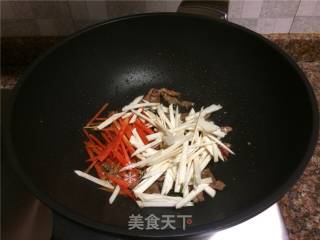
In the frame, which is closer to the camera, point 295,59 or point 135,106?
point 135,106

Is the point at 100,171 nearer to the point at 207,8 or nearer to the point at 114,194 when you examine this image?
the point at 114,194

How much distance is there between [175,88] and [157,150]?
24cm

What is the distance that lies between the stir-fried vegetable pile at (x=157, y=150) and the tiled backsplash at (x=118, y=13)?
0.94ft

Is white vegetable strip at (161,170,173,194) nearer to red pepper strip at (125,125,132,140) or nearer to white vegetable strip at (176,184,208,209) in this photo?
white vegetable strip at (176,184,208,209)

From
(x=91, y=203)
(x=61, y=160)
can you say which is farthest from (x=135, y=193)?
(x=61, y=160)

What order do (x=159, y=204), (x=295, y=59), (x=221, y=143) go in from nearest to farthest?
(x=159, y=204) → (x=221, y=143) → (x=295, y=59)

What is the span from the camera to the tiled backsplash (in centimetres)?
107

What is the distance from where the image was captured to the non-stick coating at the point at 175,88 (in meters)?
0.80

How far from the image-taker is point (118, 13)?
1.10 meters

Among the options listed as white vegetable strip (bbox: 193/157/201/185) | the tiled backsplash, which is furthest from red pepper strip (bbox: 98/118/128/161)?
the tiled backsplash

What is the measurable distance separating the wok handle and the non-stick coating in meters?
0.06

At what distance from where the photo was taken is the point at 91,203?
839 millimetres

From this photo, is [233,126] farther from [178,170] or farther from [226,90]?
[178,170]

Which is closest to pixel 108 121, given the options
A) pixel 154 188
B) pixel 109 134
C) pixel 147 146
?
pixel 109 134
